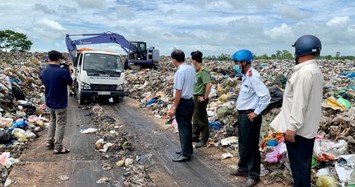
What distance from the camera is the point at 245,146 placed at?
4.78 metres

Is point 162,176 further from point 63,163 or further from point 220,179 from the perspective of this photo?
point 63,163

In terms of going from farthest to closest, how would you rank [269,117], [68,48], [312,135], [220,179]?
[68,48] < [269,117] < [220,179] < [312,135]

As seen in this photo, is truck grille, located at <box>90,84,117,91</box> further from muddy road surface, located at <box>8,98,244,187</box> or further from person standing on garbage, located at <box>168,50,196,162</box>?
person standing on garbage, located at <box>168,50,196,162</box>

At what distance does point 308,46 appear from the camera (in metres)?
3.36

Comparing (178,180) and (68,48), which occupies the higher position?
(68,48)

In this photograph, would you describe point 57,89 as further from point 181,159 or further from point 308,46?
point 308,46

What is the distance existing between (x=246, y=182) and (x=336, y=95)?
6068 millimetres

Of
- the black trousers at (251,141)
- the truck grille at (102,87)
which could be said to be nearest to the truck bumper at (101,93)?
the truck grille at (102,87)

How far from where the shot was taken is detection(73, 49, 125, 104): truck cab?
1195 centimetres

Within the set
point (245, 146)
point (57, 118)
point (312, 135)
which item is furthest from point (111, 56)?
point (312, 135)

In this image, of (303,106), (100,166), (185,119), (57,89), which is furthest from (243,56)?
(57,89)

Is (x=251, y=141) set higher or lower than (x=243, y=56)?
lower

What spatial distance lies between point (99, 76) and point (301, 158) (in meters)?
9.55

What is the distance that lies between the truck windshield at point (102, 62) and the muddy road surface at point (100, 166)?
446cm
